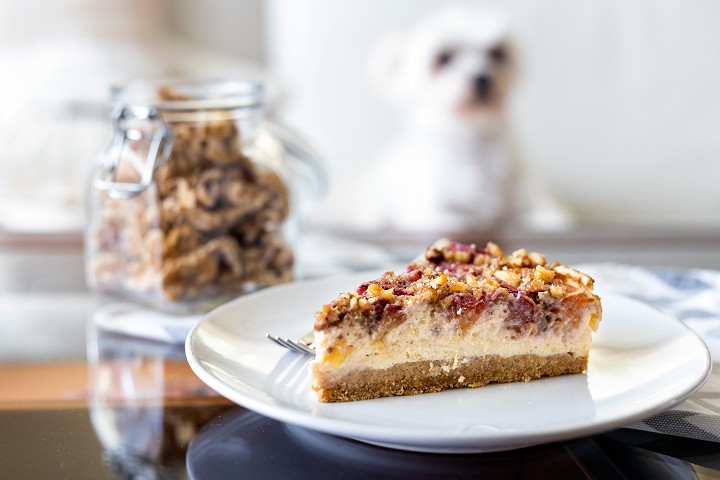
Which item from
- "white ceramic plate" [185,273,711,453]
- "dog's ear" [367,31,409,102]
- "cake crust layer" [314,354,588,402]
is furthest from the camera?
"dog's ear" [367,31,409,102]

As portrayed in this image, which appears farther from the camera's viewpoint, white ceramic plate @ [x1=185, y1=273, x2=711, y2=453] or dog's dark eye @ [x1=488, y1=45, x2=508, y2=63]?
dog's dark eye @ [x1=488, y1=45, x2=508, y2=63]

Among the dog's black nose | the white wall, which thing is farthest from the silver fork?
the white wall

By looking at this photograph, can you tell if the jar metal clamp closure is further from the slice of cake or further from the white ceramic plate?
the slice of cake

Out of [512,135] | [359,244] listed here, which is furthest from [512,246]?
[512,135]

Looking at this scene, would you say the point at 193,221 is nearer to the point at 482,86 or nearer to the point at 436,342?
the point at 436,342

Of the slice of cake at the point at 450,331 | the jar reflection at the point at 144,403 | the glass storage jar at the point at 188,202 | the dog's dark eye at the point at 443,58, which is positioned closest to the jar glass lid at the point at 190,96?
the glass storage jar at the point at 188,202

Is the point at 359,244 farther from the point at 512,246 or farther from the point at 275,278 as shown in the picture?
the point at 275,278

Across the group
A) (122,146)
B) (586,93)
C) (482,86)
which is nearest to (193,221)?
(122,146)
